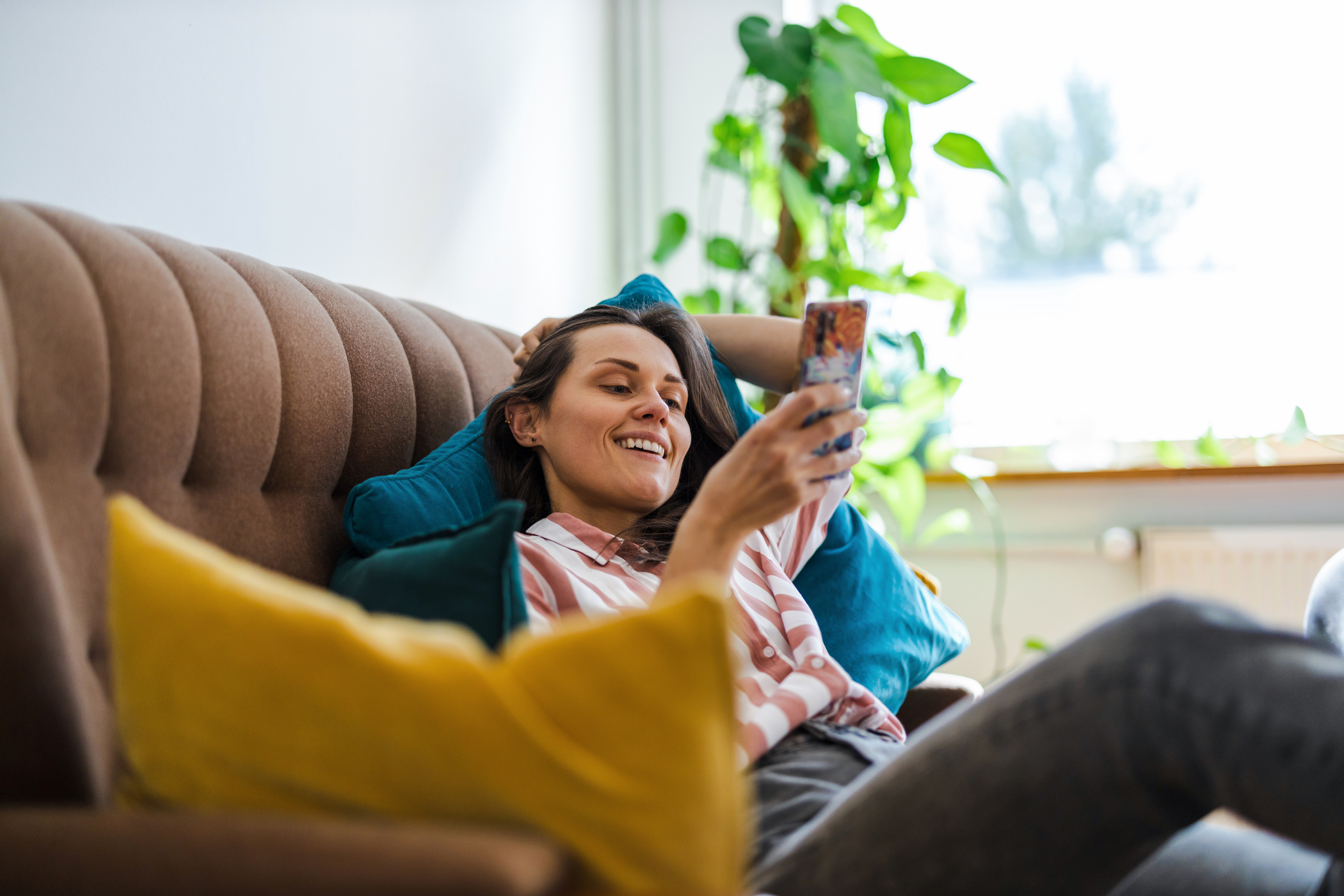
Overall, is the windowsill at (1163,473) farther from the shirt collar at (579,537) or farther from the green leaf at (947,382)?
the shirt collar at (579,537)

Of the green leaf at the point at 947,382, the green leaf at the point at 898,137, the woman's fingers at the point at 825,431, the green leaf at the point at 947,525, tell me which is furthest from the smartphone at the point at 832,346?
the green leaf at the point at 947,525

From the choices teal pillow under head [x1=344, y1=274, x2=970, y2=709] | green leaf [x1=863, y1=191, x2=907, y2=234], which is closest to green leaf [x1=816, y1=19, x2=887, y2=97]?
green leaf [x1=863, y1=191, x2=907, y2=234]

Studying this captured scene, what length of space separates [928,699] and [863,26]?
4.53 ft

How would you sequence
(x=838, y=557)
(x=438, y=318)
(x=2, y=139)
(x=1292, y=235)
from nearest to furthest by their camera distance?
(x=2, y=139) < (x=838, y=557) < (x=438, y=318) < (x=1292, y=235)

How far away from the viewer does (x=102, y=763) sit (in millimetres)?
718

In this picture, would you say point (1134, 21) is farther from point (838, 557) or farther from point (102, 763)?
point (102, 763)

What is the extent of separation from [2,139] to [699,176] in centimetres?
201

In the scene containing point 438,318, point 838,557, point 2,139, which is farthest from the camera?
point 438,318

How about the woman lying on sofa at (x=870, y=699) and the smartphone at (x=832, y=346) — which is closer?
the woman lying on sofa at (x=870, y=699)

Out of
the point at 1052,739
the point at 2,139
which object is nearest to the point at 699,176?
the point at 2,139

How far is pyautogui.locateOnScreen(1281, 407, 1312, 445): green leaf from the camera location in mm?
2256

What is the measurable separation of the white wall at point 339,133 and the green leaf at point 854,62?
75 cm

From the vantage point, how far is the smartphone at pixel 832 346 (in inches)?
37.3

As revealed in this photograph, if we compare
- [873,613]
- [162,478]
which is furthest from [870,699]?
[162,478]
